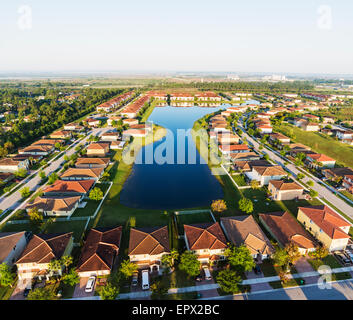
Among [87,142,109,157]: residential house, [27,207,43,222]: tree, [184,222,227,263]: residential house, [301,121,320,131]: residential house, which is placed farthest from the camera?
[301,121,320,131]: residential house

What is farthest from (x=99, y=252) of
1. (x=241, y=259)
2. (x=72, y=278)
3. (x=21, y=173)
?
(x=21, y=173)

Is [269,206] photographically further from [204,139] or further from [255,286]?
[204,139]

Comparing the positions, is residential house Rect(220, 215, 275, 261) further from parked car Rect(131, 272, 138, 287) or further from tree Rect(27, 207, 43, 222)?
tree Rect(27, 207, 43, 222)

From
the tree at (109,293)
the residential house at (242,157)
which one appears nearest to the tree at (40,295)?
the tree at (109,293)

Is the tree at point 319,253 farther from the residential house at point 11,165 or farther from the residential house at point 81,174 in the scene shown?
the residential house at point 11,165

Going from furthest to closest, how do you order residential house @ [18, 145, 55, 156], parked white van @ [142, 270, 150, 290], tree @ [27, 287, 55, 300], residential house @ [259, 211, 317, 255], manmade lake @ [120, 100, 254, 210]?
1. residential house @ [18, 145, 55, 156]
2. manmade lake @ [120, 100, 254, 210]
3. residential house @ [259, 211, 317, 255]
4. parked white van @ [142, 270, 150, 290]
5. tree @ [27, 287, 55, 300]

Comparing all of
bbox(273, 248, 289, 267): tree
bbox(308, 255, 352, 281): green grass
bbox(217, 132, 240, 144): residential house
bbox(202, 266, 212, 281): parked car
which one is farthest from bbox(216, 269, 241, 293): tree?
bbox(217, 132, 240, 144): residential house

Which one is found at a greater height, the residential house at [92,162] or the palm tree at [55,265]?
the residential house at [92,162]

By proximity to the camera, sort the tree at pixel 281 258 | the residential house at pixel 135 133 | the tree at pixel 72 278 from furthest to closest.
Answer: the residential house at pixel 135 133 → the tree at pixel 281 258 → the tree at pixel 72 278
